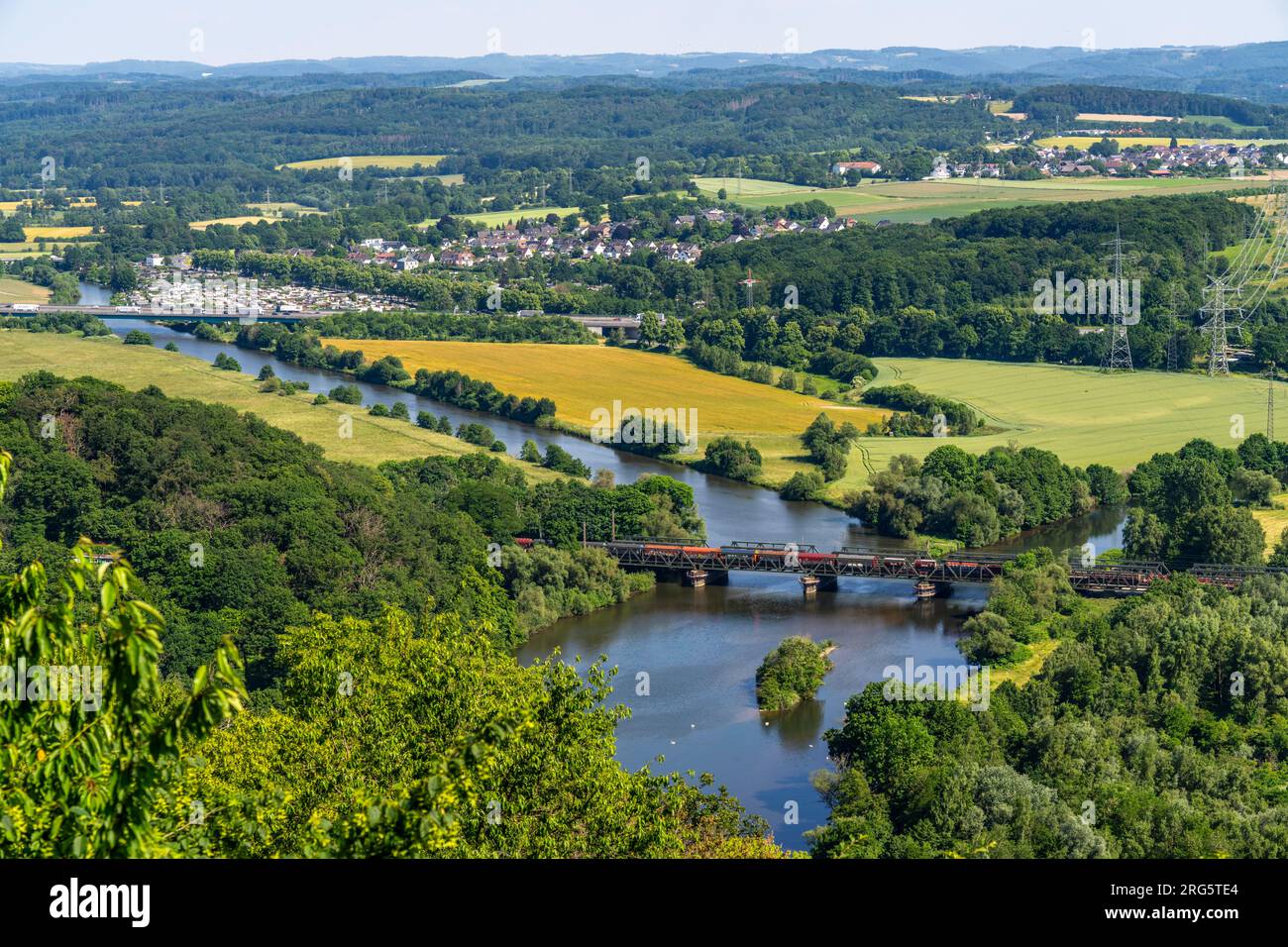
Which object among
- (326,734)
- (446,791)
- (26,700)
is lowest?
(326,734)

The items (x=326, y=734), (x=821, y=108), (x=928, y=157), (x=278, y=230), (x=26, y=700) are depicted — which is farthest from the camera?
(x=821, y=108)

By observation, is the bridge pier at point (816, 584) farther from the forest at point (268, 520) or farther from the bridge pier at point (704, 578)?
the forest at point (268, 520)

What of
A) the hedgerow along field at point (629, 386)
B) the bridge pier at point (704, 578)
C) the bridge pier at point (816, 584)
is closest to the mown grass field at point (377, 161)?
the hedgerow along field at point (629, 386)

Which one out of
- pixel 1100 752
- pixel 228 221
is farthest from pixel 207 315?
pixel 1100 752

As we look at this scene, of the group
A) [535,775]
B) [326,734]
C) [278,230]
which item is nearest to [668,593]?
[326,734]
